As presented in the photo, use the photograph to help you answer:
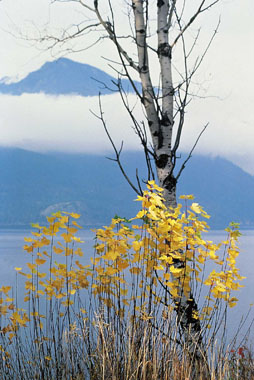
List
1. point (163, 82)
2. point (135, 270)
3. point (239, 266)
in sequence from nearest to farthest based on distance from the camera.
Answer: point (135, 270) < point (163, 82) < point (239, 266)

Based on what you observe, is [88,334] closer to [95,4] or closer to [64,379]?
[64,379]

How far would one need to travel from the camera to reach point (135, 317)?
8.85 feet

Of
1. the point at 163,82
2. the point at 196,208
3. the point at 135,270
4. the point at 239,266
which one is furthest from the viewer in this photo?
the point at 239,266

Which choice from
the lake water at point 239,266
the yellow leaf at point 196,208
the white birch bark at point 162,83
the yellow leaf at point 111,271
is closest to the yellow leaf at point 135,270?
the yellow leaf at point 111,271

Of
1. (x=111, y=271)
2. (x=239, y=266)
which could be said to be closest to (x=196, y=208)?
(x=111, y=271)

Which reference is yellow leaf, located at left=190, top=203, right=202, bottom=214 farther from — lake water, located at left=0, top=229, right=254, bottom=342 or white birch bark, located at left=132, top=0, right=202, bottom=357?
white birch bark, located at left=132, top=0, right=202, bottom=357

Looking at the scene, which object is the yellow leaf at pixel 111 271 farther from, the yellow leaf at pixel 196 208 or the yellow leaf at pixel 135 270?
the yellow leaf at pixel 196 208

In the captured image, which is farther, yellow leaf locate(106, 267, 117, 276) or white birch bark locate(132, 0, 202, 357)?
white birch bark locate(132, 0, 202, 357)

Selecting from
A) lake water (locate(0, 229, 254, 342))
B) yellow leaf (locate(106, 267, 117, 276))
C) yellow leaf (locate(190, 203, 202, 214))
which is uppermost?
yellow leaf (locate(190, 203, 202, 214))

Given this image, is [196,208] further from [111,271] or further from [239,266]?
[239,266]

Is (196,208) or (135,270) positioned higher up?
(196,208)

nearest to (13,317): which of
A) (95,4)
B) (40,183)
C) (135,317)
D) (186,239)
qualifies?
(135,317)

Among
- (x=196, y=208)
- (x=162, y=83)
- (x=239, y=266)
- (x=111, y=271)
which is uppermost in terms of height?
(x=162, y=83)

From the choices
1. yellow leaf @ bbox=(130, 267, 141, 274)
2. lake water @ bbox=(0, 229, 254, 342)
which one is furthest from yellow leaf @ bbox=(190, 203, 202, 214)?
yellow leaf @ bbox=(130, 267, 141, 274)
